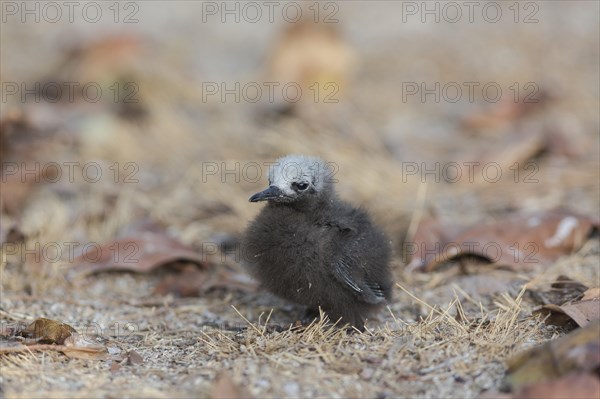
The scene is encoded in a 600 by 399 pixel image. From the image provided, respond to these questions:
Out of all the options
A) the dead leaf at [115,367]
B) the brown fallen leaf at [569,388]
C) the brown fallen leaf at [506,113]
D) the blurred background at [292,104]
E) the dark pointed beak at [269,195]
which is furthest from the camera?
the brown fallen leaf at [506,113]

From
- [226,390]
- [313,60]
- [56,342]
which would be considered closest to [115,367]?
[56,342]

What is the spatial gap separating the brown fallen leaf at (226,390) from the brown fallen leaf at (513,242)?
6.79 ft

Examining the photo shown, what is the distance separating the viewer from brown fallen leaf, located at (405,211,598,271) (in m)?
4.73

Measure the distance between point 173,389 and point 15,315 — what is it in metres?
1.43

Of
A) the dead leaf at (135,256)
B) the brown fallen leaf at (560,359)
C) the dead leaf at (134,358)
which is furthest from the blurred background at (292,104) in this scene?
the brown fallen leaf at (560,359)

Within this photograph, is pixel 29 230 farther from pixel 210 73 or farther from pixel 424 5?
pixel 424 5

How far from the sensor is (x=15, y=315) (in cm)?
408

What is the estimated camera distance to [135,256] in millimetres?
4805

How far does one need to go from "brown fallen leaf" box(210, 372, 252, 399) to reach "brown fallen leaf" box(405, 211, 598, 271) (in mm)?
2070

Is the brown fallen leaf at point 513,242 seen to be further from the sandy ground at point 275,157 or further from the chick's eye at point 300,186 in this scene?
the chick's eye at point 300,186

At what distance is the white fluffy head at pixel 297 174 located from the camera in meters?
4.02

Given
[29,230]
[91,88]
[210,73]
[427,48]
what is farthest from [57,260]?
[427,48]

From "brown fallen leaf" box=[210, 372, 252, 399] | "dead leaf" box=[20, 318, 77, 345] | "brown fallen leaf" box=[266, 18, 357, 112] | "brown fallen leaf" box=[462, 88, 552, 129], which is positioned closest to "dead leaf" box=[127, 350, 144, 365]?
"dead leaf" box=[20, 318, 77, 345]

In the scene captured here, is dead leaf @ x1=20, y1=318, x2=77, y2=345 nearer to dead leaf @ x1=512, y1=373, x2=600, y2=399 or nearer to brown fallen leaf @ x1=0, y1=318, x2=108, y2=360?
brown fallen leaf @ x1=0, y1=318, x2=108, y2=360
